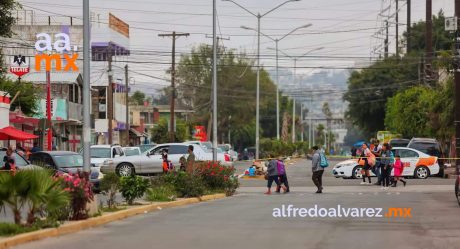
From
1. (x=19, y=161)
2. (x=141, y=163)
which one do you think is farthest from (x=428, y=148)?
(x=19, y=161)

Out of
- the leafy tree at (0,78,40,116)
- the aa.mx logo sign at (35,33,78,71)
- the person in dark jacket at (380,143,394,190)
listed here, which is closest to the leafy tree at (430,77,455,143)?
the person in dark jacket at (380,143,394,190)

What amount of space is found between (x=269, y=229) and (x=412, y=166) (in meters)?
26.0

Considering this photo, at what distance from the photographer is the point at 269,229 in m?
16.9

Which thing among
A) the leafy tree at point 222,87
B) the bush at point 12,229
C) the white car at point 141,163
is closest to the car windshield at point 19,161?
the white car at point 141,163

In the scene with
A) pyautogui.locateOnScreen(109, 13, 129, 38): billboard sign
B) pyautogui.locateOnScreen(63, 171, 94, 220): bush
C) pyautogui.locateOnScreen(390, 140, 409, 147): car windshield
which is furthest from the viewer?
pyautogui.locateOnScreen(109, 13, 129, 38): billboard sign

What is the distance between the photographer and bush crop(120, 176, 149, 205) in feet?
72.1

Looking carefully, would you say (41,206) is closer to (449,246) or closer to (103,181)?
(103,181)

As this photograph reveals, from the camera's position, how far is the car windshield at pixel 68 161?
102ft

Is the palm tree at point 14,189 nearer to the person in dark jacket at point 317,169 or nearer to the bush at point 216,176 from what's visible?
the bush at point 216,176

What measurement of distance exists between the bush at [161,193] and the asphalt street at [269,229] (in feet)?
2.95

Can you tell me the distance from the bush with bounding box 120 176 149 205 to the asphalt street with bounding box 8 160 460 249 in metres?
0.88

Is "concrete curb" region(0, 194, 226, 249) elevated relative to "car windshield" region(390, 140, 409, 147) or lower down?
lower down

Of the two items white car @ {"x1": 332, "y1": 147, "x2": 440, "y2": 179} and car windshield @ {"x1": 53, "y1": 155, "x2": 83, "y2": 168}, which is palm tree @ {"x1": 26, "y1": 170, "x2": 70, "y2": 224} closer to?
car windshield @ {"x1": 53, "y1": 155, "x2": 83, "y2": 168}

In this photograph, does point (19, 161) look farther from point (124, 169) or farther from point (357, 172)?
point (357, 172)
